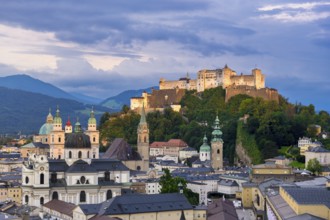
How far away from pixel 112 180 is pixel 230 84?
51372mm

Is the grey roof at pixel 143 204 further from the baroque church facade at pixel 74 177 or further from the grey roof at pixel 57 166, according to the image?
the grey roof at pixel 57 166

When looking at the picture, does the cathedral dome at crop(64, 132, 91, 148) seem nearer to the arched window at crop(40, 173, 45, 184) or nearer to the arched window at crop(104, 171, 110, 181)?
the arched window at crop(104, 171, 110, 181)

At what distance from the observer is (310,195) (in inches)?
1716

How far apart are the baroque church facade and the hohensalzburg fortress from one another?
163 feet

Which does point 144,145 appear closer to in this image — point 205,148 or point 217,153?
point 217,153

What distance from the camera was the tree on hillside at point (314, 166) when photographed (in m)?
72.1

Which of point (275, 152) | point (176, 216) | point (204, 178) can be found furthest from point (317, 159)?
point (176, 216)

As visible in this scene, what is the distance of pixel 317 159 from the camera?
2992 inches

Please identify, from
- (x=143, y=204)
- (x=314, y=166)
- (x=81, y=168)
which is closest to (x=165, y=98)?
(x=314, y=166)

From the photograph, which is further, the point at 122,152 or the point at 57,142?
the point at 122,152

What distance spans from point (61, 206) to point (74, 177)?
6.91m

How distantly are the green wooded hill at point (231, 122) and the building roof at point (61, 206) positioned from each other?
1409 inches

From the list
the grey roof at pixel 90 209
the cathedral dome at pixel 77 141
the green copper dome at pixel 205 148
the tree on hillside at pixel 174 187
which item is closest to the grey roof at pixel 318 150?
the green copper dome at pixel 205 148

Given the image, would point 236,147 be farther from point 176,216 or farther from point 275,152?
point 176,216
